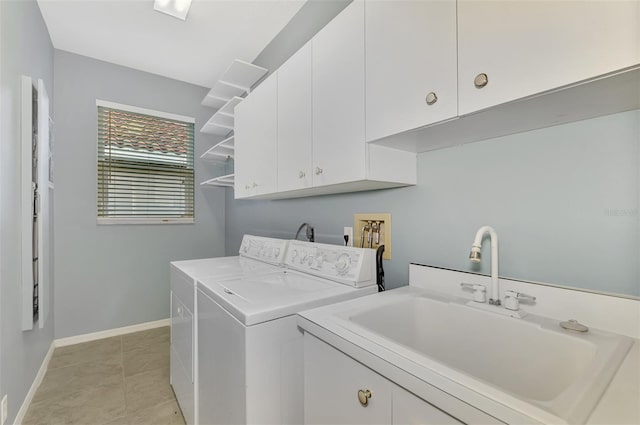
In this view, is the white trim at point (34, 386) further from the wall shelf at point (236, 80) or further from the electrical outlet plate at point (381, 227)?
the wall shelf at point (236, 80)

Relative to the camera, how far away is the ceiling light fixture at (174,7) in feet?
6.69

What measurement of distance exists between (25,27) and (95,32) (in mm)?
711

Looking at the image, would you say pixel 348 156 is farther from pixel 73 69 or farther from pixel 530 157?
pixel 73 69

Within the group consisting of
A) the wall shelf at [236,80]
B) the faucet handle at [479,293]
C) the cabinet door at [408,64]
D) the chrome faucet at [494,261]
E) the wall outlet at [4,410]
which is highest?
the wall shelf at [236,80]

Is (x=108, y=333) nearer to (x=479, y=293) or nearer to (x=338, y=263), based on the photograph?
(x=338, y=263)

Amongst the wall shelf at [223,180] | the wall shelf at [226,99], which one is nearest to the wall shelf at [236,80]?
the wall shelf at [226,99]

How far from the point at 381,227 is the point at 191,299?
1.06m

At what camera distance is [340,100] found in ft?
4.29

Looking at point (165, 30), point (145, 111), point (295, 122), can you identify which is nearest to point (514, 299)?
point (295, 122)

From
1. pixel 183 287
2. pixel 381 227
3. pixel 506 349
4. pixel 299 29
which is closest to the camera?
pixel 506 349

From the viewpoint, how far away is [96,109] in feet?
9.48

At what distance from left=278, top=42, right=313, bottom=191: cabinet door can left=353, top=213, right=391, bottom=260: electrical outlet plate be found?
0.39 meters

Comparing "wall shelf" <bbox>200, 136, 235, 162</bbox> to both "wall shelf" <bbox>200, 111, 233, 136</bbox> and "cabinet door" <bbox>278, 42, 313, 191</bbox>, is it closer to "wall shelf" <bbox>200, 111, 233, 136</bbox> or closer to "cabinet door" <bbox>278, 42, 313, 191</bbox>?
"wall shelf" <bbox>200, 111, 233, 136</bbox>

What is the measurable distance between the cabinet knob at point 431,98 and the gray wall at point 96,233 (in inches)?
124
